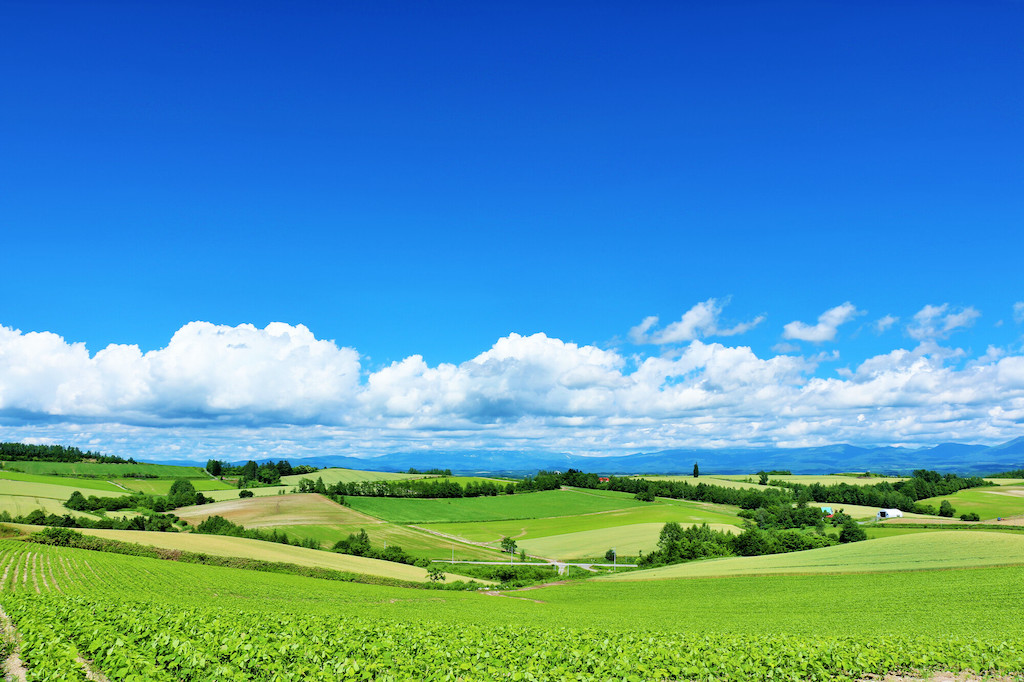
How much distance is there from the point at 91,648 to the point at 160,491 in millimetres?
161551

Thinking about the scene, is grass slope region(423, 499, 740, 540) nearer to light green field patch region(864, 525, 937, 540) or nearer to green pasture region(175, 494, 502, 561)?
green pasture region(175, 494, 502, 561)

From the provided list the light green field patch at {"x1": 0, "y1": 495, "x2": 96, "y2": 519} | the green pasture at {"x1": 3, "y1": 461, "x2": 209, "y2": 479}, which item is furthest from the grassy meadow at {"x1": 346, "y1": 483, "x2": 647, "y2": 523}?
the green pasture at {"x1": 3, "y1": 461, "x2": 209, "y2": 479}

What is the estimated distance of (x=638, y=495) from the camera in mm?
176875

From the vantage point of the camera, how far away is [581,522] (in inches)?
5423

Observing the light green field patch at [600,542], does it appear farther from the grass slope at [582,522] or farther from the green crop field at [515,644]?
the green crop field at [515,644]

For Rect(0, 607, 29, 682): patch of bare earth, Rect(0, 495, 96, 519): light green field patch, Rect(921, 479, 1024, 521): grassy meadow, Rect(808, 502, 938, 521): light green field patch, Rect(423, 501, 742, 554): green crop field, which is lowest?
Rect(423, 501, 742, 554): green crop field

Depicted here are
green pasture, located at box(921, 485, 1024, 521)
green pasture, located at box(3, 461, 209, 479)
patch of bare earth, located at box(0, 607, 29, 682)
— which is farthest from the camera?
green pasture, located at box(3, 461, 209, 479)

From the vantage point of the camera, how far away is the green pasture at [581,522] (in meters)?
124

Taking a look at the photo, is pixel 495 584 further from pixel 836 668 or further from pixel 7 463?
pixel 7 463

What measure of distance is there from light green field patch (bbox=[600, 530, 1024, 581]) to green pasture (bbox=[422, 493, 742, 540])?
151 feet

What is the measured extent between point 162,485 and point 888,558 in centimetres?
17298

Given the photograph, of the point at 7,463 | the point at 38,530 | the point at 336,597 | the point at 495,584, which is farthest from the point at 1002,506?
the point at 7,463

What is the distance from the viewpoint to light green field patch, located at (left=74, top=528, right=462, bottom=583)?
73500 millimetres

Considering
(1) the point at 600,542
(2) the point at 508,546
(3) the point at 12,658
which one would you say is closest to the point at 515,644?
(3) the point at 12,658
